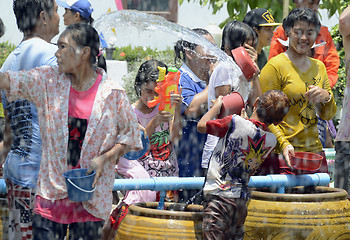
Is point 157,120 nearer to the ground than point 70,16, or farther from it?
nearer to the ground

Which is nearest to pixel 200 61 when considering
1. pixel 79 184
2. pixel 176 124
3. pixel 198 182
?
pixel 176 124

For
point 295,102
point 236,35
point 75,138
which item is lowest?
point 75,138

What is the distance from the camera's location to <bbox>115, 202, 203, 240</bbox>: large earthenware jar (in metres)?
4.07

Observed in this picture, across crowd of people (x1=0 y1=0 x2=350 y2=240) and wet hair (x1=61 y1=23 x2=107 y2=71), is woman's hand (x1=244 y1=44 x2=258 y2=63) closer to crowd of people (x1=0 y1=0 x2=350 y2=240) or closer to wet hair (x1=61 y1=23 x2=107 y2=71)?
crowd of people (x1=0 y1=0 x2=350 y2=240)

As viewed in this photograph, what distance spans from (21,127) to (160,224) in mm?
1018

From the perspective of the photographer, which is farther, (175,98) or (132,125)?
(175,98)

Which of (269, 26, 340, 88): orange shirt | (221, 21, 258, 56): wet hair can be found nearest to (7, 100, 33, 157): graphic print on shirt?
(221, 21, 258, 56): wet hair

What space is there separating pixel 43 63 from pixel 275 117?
156cm

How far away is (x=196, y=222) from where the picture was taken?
420cm

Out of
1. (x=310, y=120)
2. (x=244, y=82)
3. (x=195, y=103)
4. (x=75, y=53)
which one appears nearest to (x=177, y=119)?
(x=195, y=103)

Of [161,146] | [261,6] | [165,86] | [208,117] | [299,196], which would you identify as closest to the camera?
[208,117]

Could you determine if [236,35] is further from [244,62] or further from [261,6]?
[261,6]

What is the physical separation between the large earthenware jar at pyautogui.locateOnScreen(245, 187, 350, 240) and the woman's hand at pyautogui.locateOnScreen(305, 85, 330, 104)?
853 millimetres

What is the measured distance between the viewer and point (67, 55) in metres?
3.92
